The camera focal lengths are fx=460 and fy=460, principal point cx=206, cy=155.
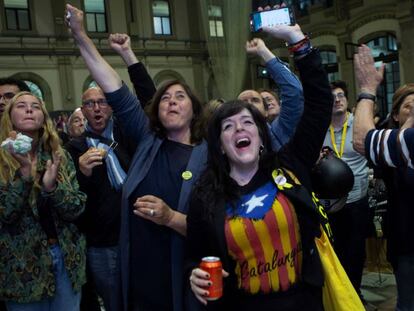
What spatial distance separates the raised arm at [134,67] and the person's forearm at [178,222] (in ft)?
3.16

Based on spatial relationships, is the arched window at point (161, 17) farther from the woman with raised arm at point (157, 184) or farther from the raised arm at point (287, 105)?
the raised arm at point (287, 105)

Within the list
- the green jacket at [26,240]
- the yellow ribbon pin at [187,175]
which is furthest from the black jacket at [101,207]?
the yellow ribbon pin at [187,175]

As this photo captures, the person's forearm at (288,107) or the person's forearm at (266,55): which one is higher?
the person's forearm at (266,55)

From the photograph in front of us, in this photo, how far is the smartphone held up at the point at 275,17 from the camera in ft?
7.67

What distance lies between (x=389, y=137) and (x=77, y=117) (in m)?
3.59

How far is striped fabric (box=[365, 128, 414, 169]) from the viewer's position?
1875mm

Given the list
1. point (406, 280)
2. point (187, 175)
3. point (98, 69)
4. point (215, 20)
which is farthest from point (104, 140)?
point (215, 20)

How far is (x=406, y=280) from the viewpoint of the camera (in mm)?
2818

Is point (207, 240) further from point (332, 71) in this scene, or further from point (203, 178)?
point (332, 71)

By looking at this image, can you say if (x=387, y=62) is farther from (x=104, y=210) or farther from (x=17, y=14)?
Result: (x=17, y=14)

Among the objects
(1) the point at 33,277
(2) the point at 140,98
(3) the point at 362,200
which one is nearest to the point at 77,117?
(2) the point at 140,98

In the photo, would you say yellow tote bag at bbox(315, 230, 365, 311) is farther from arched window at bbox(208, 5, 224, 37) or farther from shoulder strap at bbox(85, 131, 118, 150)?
arched window at bbox(208, 5, 224, 37)

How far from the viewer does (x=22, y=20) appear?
1827cm

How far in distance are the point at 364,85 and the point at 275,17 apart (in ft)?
1.88
